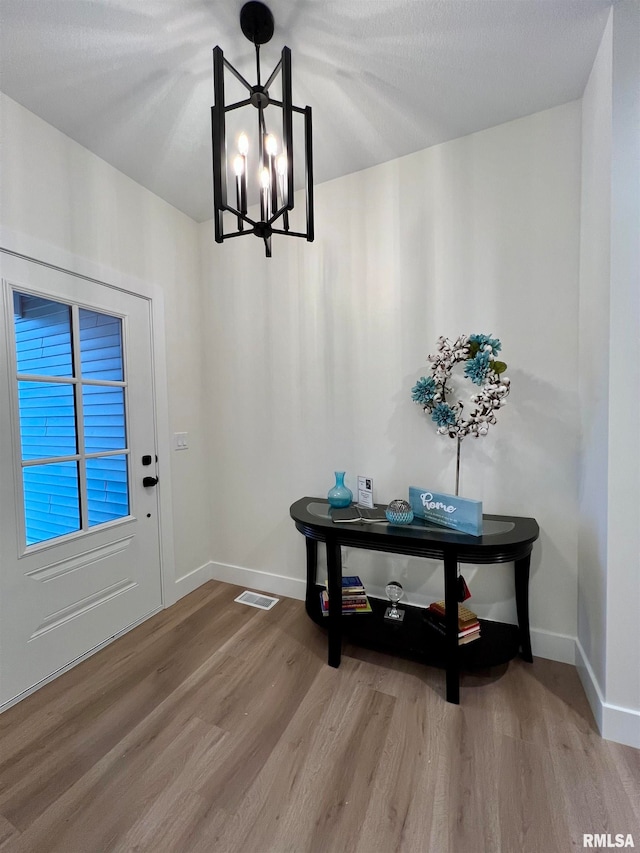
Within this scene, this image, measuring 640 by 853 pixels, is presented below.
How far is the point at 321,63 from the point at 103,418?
6.42 feet

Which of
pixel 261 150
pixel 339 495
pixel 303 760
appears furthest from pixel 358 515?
pixel 261 150

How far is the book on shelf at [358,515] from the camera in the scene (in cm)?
178

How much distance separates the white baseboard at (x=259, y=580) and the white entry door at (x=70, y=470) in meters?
0.49

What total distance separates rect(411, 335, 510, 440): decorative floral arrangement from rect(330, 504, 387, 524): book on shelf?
0.55 meters

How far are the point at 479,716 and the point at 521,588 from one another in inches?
22.9

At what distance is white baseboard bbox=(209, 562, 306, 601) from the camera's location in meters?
2.39

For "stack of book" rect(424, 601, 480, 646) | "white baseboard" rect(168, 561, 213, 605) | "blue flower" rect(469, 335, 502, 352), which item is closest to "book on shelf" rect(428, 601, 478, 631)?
"stack of book" rect(424, 601, 480, 646)

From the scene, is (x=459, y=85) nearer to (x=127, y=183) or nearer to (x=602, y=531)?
(x=127, y=183)

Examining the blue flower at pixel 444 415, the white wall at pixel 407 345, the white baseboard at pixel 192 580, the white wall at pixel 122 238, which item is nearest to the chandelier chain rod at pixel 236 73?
the white wall at pixel 407 345

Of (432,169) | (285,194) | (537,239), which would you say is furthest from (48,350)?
(537,239)

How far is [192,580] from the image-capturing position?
2521 millimetres

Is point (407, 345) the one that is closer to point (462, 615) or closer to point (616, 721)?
point (462, 615)

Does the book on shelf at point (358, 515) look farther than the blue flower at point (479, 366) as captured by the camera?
Yes

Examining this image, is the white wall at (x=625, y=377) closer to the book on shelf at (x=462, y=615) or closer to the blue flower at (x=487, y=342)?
the blue flower at (x=487, y=342)
